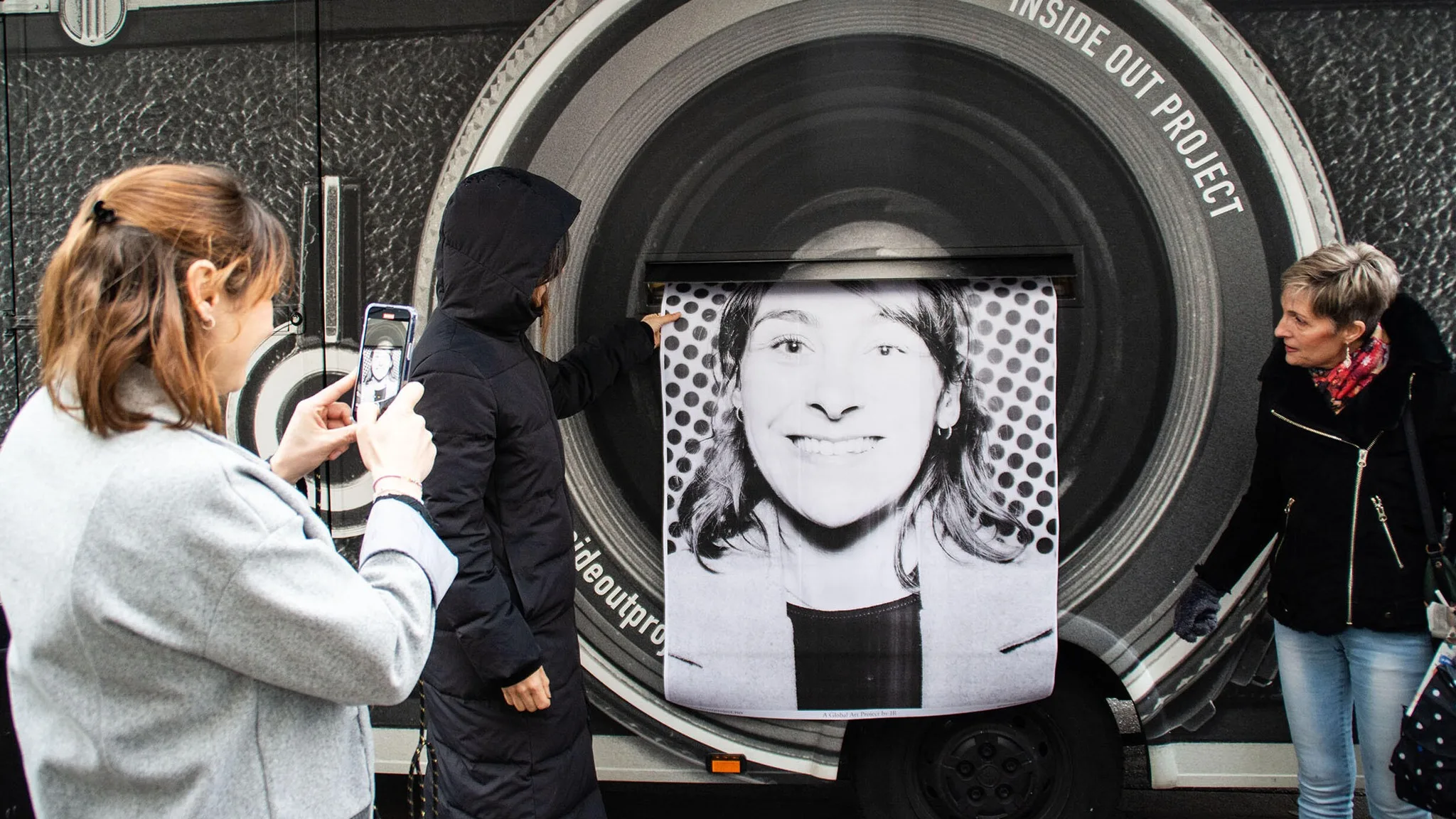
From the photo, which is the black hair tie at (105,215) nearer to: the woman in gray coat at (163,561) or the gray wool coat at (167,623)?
the woman in gray coat at (163,561)

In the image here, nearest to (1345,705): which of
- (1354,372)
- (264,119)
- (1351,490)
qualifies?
(1351,490)

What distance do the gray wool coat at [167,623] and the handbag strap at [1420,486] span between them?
2.17 m

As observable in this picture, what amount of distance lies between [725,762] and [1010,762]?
75 centimetres

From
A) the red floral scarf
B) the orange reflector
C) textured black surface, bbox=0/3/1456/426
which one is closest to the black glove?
the red floral scarf

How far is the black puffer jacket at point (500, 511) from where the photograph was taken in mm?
2164

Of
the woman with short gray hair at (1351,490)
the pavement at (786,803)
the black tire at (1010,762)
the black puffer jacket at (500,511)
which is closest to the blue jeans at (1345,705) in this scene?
the woman with short gray hair at (1351,490)

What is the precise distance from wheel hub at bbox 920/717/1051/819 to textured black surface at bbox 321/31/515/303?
1953mm

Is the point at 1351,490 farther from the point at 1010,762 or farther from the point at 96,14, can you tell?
the point at 96,14

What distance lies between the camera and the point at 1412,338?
233 cm

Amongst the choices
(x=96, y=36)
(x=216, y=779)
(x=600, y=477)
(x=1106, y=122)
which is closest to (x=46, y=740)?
(x=216, y=779)

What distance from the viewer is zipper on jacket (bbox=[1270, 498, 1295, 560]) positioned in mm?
2477

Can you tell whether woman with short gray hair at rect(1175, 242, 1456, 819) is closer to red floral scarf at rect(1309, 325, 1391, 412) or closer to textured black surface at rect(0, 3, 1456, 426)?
red floral scarf at rect(1309, 325, 1391, 412)

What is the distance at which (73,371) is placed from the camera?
1.19m

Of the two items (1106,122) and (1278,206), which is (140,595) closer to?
(1106,122)
